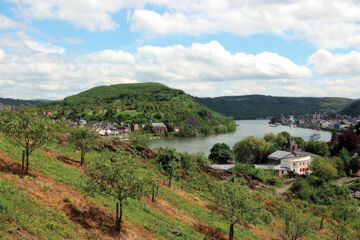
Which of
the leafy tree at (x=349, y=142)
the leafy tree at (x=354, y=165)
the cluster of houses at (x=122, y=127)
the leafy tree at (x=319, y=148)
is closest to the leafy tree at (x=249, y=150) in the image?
the leafy tree at (x=319, y=148)

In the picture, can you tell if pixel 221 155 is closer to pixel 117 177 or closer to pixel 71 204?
pixel 71 204

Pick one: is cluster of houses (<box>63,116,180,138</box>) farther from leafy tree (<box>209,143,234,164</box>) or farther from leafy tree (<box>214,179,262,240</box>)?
leafy tree (<box>214,179,262,240</box>)

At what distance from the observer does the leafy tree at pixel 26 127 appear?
18094 millimetres

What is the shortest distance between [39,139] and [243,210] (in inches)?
680

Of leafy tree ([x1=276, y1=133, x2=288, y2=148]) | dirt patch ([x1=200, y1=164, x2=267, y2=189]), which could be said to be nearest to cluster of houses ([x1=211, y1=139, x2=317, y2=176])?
dirt patch ([x1=200, y1=164, x2=267, y2=189])

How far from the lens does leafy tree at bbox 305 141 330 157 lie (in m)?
88.2

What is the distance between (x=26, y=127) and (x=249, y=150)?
74.3m

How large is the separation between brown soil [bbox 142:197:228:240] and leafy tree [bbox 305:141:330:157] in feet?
253

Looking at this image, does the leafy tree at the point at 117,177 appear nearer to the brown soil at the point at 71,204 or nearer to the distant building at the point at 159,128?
the brown soil at the point at 71,204

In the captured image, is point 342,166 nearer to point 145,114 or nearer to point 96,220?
point 96,220

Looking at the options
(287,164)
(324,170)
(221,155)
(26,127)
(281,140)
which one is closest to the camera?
(26,127)

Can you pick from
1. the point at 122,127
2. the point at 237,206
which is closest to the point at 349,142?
the point at 237,206

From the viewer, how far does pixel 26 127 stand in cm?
1844

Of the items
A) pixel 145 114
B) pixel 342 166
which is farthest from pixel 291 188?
pixel 145 114
